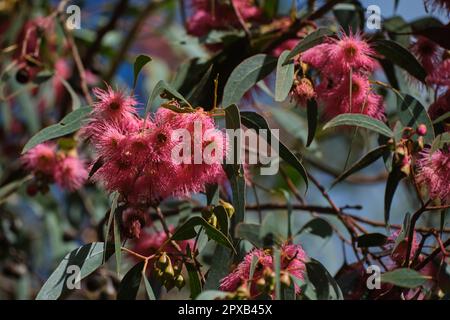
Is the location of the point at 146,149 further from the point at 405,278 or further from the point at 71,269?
the point at 405,278

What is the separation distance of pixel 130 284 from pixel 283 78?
53 centimetres

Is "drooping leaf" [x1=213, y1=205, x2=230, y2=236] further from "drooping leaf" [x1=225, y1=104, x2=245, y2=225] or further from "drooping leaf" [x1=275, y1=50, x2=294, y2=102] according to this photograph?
"drooping leaf" [x1=275, y1=50, x2=294, y2=102]

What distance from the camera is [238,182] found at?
156 centimetres

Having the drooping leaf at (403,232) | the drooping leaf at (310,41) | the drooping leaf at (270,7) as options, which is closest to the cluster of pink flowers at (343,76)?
the drooping leaf at (310,41)

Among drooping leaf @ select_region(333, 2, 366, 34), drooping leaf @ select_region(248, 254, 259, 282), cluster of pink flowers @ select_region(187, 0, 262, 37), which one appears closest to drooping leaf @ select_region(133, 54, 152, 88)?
drooping leaf @ select_region(248, 254, 259, 282)

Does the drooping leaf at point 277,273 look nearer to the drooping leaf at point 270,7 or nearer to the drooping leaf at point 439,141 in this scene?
the drooping leaf at point 439,141

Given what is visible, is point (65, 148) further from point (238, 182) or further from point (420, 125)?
point (420, 125)

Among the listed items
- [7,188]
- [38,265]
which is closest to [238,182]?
[7,188]

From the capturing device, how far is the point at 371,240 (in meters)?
1.72

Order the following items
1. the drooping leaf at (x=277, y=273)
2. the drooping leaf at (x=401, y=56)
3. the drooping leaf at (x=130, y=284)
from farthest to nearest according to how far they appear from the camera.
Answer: the drooping leaf at (x=401, y=56) < the drooping leaf at (x=130, y=284) < the drooping leaf at (x=277, y=273)

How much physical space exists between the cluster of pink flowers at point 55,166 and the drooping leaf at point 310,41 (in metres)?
0.76

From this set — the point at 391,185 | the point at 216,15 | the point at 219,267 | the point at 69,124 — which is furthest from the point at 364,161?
the point at 216,15

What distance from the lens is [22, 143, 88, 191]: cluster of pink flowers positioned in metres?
2.12

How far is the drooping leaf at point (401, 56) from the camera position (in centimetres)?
182
